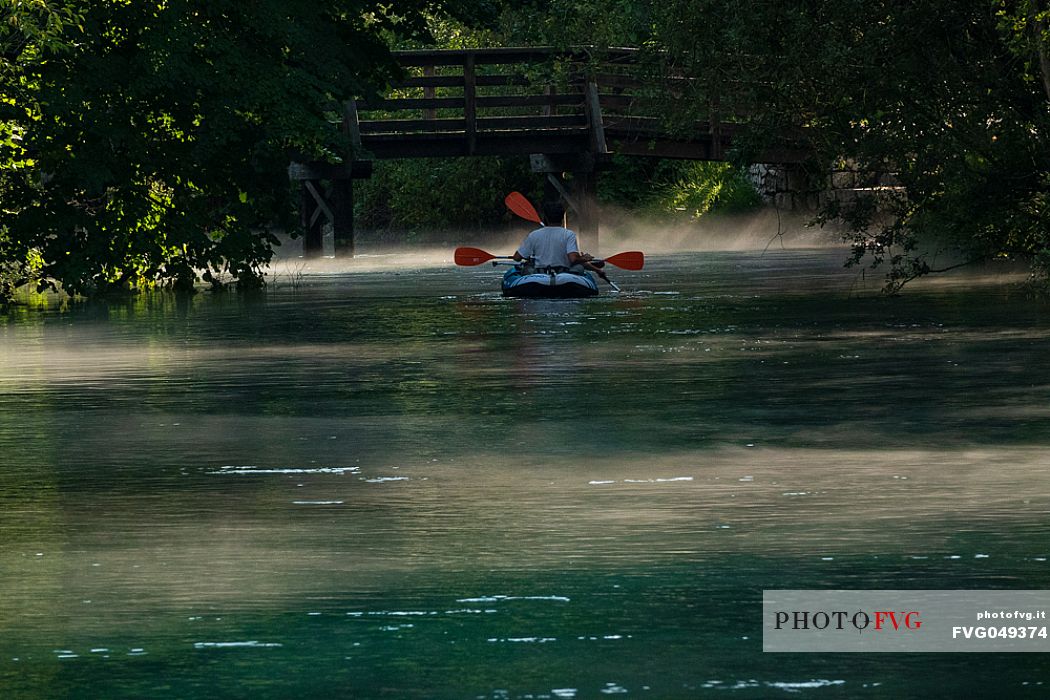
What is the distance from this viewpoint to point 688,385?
1612 cm

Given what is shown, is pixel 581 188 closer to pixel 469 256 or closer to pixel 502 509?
pixel 469 256

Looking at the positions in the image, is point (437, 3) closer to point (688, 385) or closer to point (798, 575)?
point (688, 385)

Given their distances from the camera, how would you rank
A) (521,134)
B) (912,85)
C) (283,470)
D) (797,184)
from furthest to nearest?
(797,184) < (521,134) < (912,85) < (283,470)

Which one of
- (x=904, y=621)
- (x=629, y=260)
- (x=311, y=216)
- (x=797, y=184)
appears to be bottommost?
(x=904, y=621)

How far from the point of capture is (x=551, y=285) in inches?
1149

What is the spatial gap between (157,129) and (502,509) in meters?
20.4

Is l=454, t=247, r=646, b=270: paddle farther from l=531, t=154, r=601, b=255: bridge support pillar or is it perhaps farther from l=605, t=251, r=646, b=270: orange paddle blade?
l=531, t=154, r=601, b=255: bridge support pillar

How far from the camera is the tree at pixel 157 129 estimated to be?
27.5 meters

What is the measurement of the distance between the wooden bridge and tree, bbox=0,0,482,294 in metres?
12.5

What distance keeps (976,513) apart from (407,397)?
6.51m

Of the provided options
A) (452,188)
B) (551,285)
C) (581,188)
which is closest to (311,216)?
(581,188)

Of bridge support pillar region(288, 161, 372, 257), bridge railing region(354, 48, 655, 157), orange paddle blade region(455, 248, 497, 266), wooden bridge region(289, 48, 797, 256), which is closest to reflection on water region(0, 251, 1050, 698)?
orange paddle blade region(455, 248, 497, 266)

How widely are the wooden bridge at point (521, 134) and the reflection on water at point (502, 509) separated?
24398 mm

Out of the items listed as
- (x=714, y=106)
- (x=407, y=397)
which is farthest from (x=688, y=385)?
(x=714, y=106)
